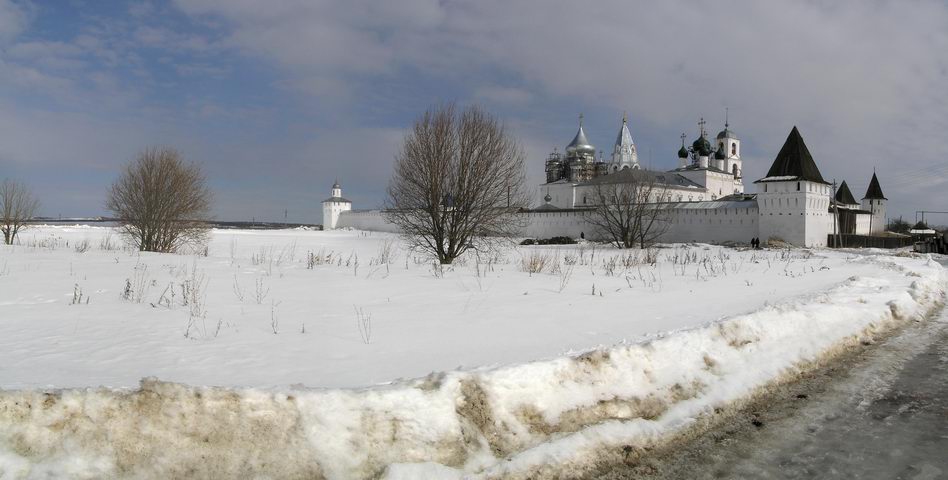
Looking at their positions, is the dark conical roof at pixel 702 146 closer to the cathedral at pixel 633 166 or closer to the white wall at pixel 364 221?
the cathedral at pixel 633 166

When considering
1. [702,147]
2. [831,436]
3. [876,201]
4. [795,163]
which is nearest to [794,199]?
[795,163]


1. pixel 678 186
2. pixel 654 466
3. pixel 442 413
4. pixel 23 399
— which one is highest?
pixel 678 186

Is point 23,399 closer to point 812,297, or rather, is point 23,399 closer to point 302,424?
point 302,424

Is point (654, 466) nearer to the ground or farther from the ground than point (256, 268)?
nearer to the ground

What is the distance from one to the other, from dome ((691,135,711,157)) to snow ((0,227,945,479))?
70.0 meters

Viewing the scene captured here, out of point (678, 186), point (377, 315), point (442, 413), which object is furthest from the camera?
point (678, 186)

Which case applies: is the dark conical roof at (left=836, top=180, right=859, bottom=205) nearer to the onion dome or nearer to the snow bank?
the onion dome

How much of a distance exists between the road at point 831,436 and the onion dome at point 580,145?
74.8m

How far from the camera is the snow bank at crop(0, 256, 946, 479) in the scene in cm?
269

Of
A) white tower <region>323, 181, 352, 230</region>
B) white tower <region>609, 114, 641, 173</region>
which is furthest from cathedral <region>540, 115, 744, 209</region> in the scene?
white tower <region>323, 181, 352, 230</region>

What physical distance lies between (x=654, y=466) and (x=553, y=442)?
0.59m

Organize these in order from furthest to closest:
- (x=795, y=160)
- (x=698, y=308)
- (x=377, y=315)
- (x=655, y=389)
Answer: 1. (x=795, y=160)
2. (x=698, y=308)
3. (x=377, y=315)
4. (x=655, y=389)

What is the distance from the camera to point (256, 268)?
10.8 metres

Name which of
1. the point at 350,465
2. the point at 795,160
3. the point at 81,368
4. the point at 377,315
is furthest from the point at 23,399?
the point at 795,160
